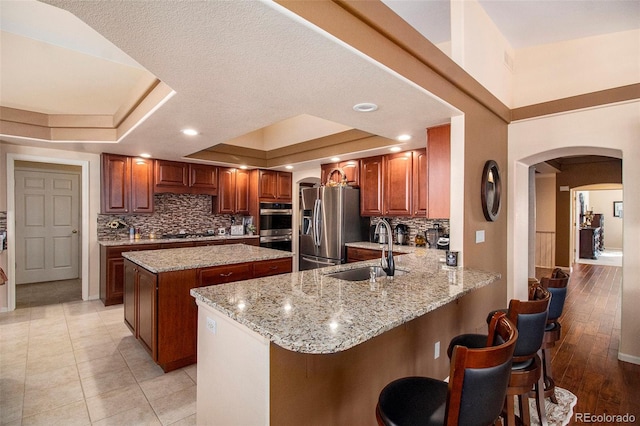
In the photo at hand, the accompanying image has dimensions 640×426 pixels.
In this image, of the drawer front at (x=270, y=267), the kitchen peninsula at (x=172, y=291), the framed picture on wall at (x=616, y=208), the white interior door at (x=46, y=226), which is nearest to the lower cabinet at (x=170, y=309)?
the kitchen peninsula at (x=172, y=291)

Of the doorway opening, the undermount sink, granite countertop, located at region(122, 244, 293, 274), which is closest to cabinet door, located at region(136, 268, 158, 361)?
granite countertop, located at region(122, 244, 293, 274)

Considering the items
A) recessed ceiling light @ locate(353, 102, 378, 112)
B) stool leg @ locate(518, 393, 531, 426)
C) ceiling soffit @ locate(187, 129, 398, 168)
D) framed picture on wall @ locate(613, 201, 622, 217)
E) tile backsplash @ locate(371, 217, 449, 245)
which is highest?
ceiling soffit @ locate(187, 129, 398, 168)

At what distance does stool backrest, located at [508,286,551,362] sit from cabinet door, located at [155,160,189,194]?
5.24 m

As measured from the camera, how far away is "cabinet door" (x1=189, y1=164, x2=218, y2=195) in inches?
217

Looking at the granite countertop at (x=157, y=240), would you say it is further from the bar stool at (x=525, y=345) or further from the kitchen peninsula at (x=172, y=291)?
the bar stool at (x=525, y=345)

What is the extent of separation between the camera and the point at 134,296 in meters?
3.03

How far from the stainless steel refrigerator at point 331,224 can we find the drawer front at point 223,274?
1.97 meters

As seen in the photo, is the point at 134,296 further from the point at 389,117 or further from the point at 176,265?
the point at 389,117

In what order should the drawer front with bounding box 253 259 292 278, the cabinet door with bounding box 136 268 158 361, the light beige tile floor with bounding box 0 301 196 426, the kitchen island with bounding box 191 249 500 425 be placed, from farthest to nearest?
the drawer front with bounding box 253 259 292 278 → the cabinet door with bounding box 136 268 158 361 → the light beige tile floor with bounding box 0 301 196 426 → the kitchen island with bounding box 191 249 500 425

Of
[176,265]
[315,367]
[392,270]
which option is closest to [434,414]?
[315,367]

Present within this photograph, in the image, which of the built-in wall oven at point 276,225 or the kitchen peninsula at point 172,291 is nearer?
the kitchen peninsula at point 172,291

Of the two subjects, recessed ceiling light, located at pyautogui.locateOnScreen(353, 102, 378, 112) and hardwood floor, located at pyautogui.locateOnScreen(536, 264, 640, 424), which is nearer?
hardwood floor, located at pyautogui.locateOnScreen(536, 264, 640, 424)

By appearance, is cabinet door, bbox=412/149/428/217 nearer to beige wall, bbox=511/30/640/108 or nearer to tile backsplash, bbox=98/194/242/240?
beige wall, bbox=511/30/640/108

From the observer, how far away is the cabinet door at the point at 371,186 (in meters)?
4.72
